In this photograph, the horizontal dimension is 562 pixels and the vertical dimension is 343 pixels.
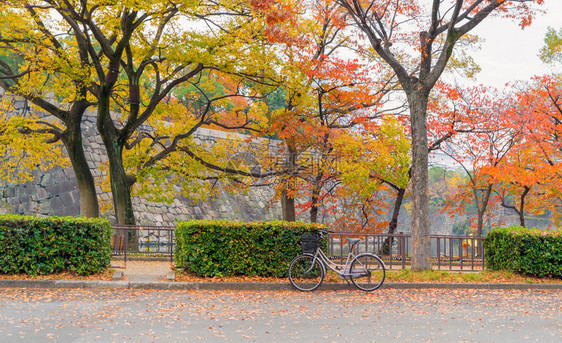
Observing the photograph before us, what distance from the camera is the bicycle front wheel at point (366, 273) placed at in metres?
10.1

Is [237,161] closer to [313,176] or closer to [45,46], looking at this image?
[313,176]

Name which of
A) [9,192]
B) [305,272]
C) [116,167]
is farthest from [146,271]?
[9,192]

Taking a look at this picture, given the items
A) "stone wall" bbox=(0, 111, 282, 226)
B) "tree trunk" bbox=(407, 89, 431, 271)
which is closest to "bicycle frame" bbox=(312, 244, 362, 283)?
"tree trunk" bbox=(407, 89, 431, 271)

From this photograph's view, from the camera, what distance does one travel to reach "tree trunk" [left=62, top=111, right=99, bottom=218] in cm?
1755

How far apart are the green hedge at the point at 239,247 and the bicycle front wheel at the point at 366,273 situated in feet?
Answer: 3.53

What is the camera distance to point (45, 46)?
15.6m

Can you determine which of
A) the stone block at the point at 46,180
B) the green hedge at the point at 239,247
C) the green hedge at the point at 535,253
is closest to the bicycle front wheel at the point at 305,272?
the green hedge at the point at 239,247

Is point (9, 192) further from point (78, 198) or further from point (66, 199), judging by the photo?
point (78, 198)

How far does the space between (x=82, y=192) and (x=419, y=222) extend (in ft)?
38.1

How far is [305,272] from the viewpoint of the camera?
10211 millimetres

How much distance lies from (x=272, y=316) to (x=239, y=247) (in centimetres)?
344

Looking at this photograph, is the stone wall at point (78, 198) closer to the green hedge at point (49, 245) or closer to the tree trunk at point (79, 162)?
Answer: the tree trunk at point (79, 162)

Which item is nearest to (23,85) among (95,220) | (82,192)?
(82,192)

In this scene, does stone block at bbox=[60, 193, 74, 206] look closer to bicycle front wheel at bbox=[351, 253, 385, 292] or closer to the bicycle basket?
the bicycle basket
